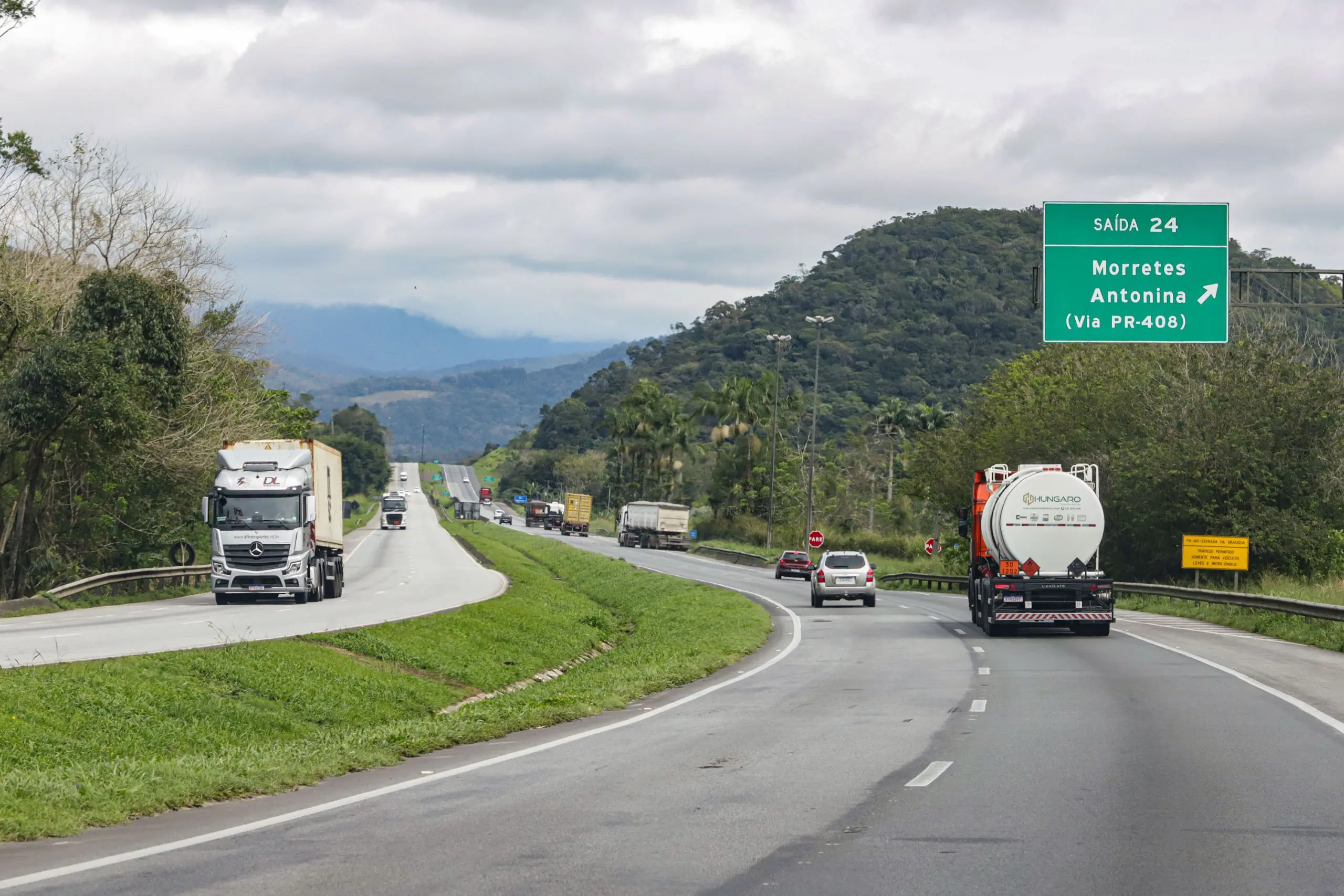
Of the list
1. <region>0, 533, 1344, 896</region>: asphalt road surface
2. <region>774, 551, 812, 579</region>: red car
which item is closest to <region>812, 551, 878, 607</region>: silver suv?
<region>774, 551, 812, 579</region>: red car

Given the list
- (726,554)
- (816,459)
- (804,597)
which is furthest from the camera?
(816,459)

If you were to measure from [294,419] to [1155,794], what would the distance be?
62469mm

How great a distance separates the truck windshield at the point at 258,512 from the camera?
3581 cm

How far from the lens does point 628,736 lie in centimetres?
1448

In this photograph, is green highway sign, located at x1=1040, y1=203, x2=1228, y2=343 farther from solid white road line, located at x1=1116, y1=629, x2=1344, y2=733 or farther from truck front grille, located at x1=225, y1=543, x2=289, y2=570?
truck front grille, located at x1=225, y1=543, x2=289, y2=570

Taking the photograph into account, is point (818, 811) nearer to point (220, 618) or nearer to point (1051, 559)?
point (1051, 559)

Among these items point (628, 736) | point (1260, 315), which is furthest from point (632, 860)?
point (1260, 315)

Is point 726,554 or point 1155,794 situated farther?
point 726,554

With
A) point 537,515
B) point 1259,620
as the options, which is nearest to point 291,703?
point 1259,620

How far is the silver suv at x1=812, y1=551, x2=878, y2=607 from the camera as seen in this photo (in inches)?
1763

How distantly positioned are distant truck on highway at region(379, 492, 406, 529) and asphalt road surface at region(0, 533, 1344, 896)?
361ft

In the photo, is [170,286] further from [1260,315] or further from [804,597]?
[1260,315]

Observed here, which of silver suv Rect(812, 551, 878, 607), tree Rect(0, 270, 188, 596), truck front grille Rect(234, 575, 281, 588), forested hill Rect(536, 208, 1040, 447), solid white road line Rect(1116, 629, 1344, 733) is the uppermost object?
forested hill Rect(536, 208, 1040, 447)

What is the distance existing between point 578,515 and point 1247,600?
101 m
